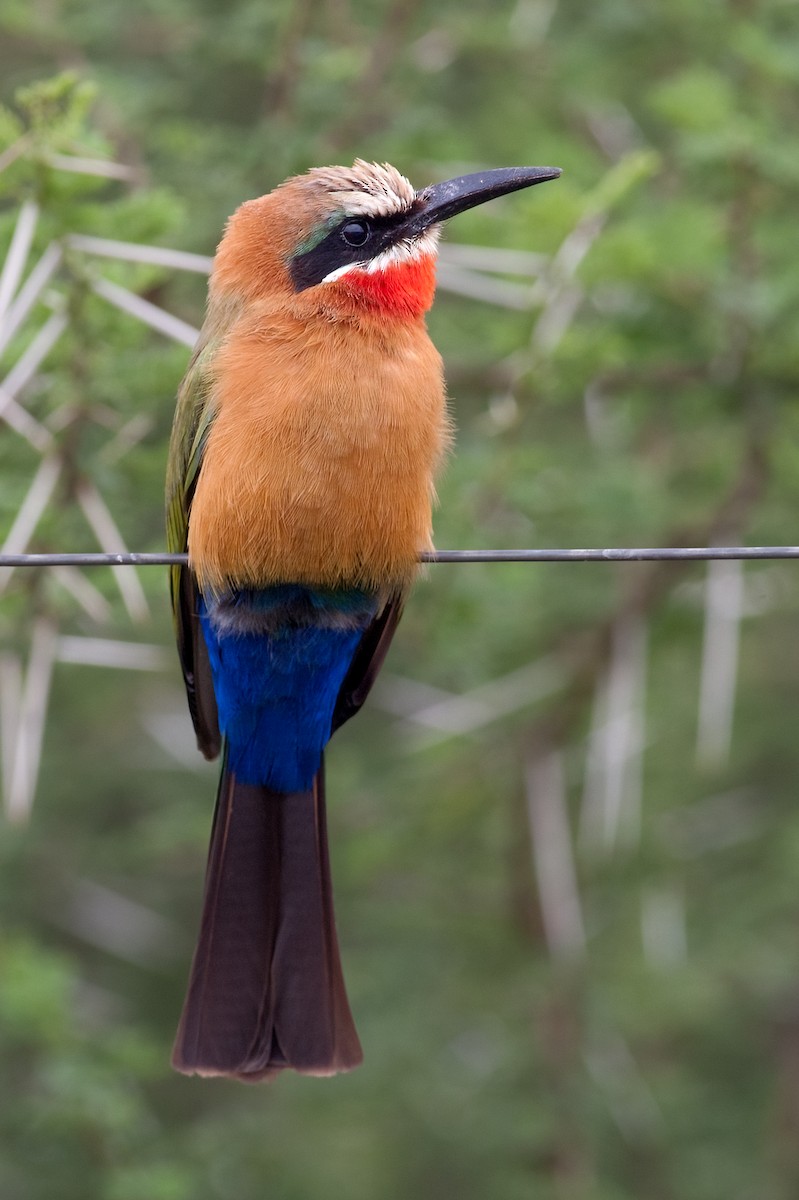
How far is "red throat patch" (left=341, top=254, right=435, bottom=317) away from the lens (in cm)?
450

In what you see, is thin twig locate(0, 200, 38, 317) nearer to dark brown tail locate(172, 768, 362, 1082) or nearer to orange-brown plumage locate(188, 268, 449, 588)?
orange-brown plumage locate(188, 268, 449, 588)

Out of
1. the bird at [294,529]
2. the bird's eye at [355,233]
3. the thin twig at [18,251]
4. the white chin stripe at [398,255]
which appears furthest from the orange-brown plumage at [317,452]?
the thin twig at [18,251]

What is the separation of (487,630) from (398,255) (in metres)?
2.15

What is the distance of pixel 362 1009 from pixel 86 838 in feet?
6.25

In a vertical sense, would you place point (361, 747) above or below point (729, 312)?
below

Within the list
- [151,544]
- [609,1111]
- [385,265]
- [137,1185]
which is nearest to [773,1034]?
[609,1111]

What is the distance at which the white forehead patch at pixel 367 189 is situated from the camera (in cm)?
463

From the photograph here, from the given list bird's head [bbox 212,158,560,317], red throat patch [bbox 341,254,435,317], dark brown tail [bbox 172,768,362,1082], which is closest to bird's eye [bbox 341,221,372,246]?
bird's head [bbox 212,158,560,317]

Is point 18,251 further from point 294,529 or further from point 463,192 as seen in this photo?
point 463,192

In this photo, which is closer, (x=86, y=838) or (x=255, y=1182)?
(x=255, y=1182)

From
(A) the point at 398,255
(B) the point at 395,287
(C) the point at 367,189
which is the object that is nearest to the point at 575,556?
(B) the point at 395,287

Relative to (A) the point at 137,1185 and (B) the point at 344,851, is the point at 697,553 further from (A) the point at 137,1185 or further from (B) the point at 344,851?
(B) the point at 344,851

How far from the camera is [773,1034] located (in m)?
9.81

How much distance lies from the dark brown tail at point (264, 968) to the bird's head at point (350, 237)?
58.1 inches
